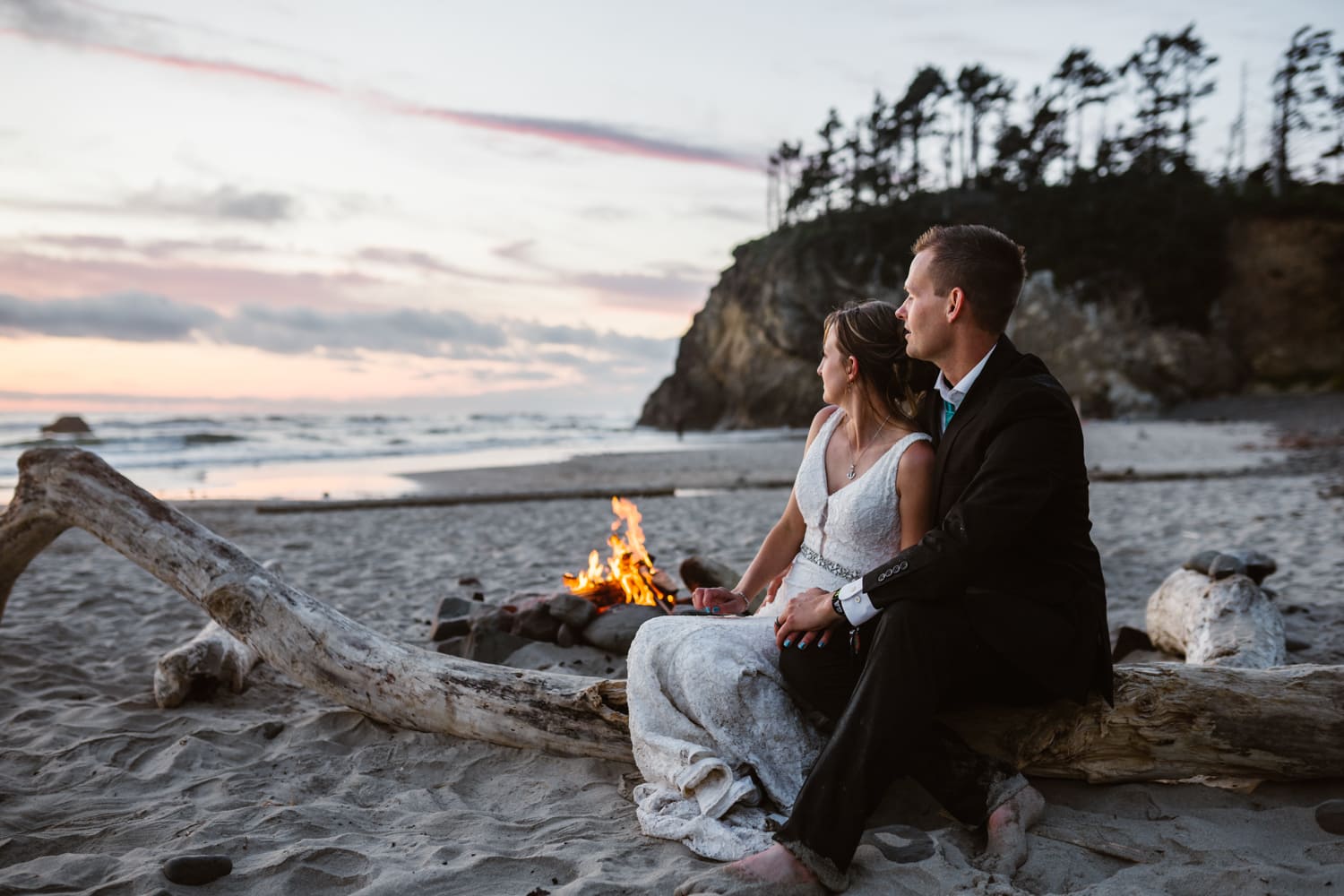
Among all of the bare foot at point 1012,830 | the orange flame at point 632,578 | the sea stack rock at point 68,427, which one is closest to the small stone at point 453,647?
the orange flame at point 632,578

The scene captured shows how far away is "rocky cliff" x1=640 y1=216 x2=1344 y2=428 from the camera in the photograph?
41000 millimetres

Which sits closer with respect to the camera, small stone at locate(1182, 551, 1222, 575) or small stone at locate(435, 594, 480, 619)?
small stone at locate(1182, 551, 1222, 575)

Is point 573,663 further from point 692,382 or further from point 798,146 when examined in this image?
point 798,146

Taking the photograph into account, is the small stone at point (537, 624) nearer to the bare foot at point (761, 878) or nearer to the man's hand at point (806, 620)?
the man's hand at point (806, 620)

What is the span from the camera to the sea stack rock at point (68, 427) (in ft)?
118

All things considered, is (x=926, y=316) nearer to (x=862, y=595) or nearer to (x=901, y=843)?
(x=862, y=595)

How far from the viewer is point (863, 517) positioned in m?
3.25

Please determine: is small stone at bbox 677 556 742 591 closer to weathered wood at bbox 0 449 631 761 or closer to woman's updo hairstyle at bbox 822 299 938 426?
weathered wood at bbox 0 449 631 761

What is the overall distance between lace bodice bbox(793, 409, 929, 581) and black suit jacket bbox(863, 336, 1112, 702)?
0.31 m

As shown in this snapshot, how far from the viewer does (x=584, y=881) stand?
8.52ft

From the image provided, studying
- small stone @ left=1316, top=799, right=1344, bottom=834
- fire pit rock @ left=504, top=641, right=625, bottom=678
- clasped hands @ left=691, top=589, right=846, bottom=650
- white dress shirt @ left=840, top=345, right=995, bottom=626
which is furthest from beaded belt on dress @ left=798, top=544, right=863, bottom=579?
fire pit rock @ left=504, top=641, right=625, bottom=678

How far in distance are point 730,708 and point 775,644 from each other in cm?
32

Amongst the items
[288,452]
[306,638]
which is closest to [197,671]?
[306,638]

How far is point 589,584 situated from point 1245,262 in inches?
1937
